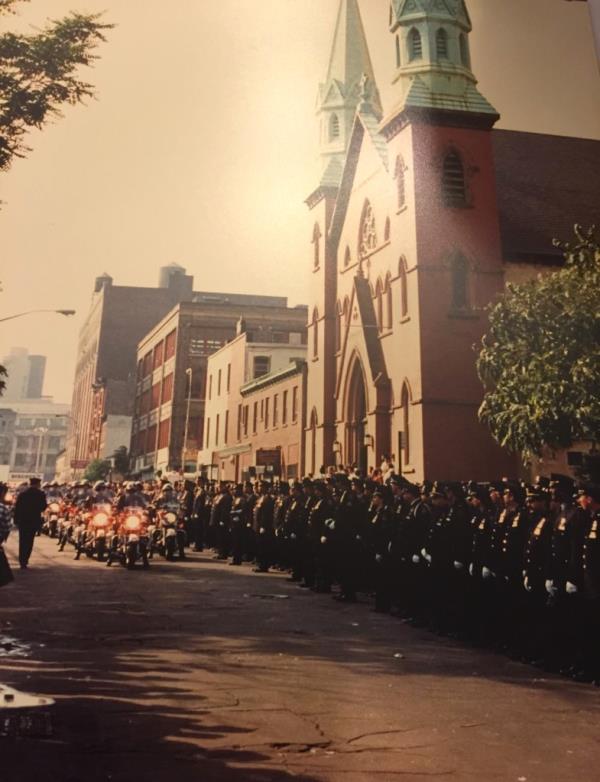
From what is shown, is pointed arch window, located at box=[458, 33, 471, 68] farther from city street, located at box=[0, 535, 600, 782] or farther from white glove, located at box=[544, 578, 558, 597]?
city street, located at box=[0, 535, 600, 782]

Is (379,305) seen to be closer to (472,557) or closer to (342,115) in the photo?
(342,115)

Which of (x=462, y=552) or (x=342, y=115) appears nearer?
(x=462, y=552)

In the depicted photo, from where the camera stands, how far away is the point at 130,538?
35.4 ft

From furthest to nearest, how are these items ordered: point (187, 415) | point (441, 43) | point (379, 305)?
point (379, 305) < point (187, 415) < point (441, 43)

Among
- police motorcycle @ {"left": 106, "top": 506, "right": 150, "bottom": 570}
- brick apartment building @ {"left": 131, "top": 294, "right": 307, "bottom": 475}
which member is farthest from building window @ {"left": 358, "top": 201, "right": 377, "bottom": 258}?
police motorcycle @ {"left": 106, "top": 506, "right": 150, "bottom": 570}

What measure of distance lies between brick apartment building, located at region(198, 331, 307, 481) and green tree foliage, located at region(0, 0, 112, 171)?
1966 cm

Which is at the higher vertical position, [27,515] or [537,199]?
[537,199]

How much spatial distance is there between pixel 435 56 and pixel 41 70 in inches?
352

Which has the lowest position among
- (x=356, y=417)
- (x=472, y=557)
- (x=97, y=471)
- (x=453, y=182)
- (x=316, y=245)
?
(x=472, y=557)

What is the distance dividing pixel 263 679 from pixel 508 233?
49.6 ft

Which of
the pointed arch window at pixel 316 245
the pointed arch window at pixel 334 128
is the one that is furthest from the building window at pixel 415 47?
the pointed arch window at pixel 316 245

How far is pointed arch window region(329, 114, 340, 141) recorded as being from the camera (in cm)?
2130

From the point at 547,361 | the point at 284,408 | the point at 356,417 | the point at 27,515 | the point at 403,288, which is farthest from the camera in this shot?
the point at 284,408

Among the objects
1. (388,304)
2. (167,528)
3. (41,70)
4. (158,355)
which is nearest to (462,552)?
(41,70)
